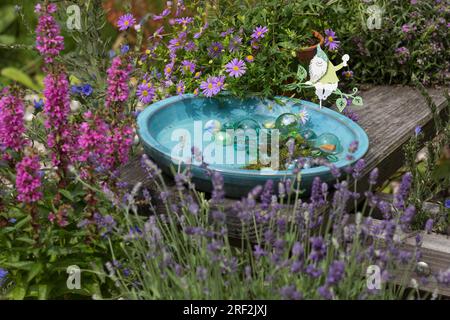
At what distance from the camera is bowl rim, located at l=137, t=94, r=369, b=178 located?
2217 mm

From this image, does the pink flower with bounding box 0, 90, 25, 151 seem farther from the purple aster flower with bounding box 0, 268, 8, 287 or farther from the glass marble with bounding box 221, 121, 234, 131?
Result: the glass marble with bounding box 221, 121, 234, 131

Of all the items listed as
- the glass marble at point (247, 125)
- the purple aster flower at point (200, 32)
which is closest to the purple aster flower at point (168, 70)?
the purple aster flower at point (200, 32)

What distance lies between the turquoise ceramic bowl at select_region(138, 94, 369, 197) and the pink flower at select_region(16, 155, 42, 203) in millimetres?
483

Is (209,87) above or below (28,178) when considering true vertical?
above

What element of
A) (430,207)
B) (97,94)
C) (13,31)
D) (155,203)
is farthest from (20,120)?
(13,31)

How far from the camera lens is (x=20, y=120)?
2.08 metres

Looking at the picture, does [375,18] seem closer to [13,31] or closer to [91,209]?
[91,209]

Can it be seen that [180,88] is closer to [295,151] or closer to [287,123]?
[287,123]

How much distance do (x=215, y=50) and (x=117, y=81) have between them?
97 cm

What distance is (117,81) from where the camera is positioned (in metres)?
2.13

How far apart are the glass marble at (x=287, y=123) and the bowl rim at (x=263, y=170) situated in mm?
214


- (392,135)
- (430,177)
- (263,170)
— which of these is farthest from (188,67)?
(430,177)
